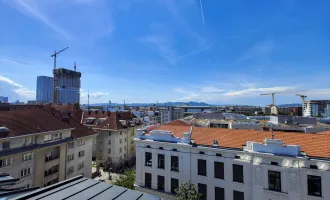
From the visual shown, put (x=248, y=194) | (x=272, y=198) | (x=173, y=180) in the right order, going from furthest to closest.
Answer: (x=173, y=180)
(x=248, y=194)
(x=272, y=198)

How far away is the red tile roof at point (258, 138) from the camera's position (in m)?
19.9

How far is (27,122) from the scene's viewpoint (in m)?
29.2

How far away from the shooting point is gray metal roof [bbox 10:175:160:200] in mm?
6461

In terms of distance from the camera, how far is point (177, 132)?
95.3 ft

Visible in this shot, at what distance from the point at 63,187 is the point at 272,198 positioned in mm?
20705

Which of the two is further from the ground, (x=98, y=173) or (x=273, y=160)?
(x=273, y=160)

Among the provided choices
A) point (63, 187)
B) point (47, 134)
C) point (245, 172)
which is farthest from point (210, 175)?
point (47, 134)

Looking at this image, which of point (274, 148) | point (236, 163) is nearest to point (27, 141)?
point (236, 163)

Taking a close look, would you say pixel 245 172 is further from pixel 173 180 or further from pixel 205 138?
pixel 173 180

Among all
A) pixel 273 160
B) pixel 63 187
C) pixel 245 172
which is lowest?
pixel 245 172

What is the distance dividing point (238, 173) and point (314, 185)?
22.7 feet

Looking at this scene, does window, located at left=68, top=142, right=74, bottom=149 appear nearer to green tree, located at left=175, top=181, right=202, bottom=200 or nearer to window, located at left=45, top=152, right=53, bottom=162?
window, located at left=45, top=152, right=53, bottom=162

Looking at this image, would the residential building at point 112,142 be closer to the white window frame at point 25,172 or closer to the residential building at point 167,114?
the white window frame at point 25,172

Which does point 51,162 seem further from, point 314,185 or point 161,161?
point 314,185
